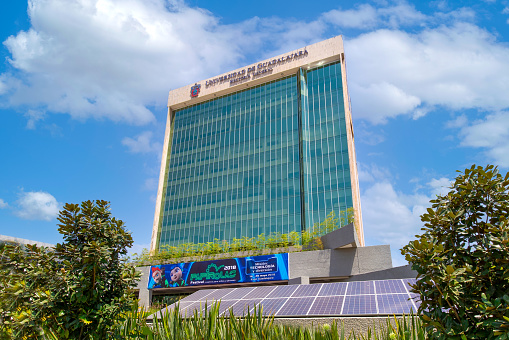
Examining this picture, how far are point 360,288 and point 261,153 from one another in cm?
5033

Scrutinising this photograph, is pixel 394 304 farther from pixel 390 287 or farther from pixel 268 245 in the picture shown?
pixel 268 245

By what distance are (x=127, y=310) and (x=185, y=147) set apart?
6499 cm

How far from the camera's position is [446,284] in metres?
5.56

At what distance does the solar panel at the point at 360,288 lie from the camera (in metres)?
12.0

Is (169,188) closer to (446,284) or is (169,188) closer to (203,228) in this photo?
(203,228)

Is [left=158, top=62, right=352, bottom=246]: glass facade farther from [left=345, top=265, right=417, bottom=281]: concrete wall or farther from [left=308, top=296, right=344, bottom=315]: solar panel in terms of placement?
[left=308, top=296, right=344, bottom=315]: solar panel

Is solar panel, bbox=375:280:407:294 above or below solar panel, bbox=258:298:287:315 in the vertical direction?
above

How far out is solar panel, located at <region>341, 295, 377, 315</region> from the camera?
9.73m

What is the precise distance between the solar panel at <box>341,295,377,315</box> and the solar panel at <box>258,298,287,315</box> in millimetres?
2187

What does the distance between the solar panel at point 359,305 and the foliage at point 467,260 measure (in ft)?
12.6

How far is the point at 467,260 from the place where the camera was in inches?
230

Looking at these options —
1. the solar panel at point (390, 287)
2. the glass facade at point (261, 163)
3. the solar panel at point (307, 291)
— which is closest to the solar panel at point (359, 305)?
the solar panel at point (390, 287)

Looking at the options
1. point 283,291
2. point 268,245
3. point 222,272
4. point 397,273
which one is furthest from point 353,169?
point 283,291

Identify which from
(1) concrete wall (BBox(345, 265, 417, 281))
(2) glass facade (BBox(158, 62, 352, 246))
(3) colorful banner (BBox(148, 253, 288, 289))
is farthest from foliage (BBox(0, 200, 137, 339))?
(2) glass facade (BBox(158, 62, 352, 246))
